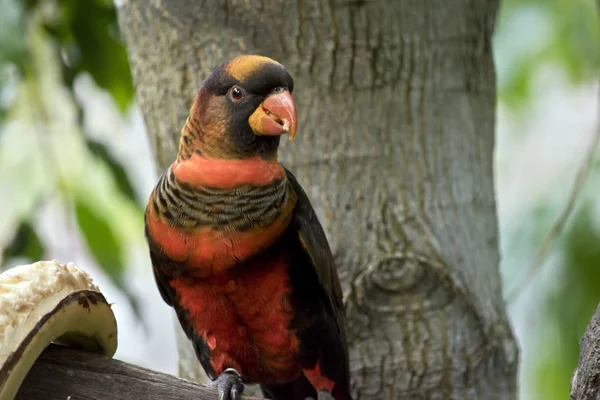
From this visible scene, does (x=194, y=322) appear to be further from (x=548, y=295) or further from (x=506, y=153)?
(x=506, y=153)

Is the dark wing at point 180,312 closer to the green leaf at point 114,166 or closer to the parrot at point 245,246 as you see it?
the parrot at point 245,246

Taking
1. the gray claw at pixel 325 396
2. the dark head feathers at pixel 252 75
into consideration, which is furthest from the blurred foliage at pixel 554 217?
the dark head feathers at pixel 252 75

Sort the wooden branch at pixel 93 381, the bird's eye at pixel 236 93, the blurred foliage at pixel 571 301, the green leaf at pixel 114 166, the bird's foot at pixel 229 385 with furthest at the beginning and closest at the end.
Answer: the blurred foliage at pixel 571 301 → the green leaf at pixel 114 166 → the bird's eye at pixel 236 93 → the bird's foot at pixel 229 385 → the wooden branch at pixel 93 381

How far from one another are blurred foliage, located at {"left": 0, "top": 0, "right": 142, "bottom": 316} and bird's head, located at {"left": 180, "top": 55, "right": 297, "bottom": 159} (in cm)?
57

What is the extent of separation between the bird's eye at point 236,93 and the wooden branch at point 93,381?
614 mm

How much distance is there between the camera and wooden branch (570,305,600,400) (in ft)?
3.69

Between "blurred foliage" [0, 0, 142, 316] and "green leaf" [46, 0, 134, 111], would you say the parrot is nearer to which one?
"blurred foliage" [0, 0, 142, 316]

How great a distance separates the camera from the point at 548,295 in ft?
8.20

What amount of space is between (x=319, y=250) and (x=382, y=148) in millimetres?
341

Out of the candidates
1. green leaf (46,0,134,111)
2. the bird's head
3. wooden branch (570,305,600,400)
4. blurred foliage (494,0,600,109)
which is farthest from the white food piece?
blurred foliage (494,0,600,109)

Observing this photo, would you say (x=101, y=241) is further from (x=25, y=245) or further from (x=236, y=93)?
(x=236, y=93)

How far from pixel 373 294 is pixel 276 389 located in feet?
1.27

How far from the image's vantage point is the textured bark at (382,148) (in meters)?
1.83

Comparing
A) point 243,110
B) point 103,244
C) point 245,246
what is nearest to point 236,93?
point 243,110
